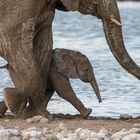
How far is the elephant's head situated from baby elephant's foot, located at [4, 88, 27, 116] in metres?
1.41

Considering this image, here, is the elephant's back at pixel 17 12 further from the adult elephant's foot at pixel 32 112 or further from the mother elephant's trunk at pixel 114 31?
the adult elephant's foot at pixel 32 112

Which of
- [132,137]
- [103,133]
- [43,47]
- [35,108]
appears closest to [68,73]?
[43,47]

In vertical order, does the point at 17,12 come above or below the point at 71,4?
below

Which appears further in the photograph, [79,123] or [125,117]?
[125,117]

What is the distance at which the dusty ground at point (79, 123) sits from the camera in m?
14.1

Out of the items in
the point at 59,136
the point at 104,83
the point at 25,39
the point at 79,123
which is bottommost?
the point at 104,83

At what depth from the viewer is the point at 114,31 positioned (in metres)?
15.2

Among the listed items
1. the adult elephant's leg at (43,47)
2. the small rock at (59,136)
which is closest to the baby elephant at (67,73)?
the adult elephant's leg at (43,47)

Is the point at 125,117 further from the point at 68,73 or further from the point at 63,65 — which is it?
the point at 63,65

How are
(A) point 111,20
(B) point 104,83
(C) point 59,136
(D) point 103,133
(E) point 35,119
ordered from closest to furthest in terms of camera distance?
(C) point 59,136 → (D) point 103,133 → (E) point 35,119 → (A) point 111,20 → (B) point 104,83

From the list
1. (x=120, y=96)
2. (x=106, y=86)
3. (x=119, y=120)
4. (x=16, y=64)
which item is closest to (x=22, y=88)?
(x=16, y=64)

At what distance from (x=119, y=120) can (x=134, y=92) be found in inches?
164

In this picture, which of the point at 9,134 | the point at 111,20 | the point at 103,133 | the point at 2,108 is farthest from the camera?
the point at 2,108

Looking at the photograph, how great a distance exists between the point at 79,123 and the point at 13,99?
109 centimetres
